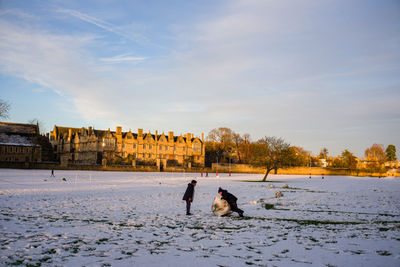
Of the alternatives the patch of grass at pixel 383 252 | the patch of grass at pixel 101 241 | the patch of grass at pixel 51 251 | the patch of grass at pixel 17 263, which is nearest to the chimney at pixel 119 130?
the patch of grass at pixel 101 241

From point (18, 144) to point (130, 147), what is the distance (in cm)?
2973

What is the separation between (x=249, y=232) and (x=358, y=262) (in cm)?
406

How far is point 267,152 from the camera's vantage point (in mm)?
49531

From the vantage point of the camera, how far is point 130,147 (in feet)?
323

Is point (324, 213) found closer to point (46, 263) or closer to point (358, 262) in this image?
point (358, 262)

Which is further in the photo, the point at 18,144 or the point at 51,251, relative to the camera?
the point at 18,144

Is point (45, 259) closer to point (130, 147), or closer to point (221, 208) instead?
point (221, 208)

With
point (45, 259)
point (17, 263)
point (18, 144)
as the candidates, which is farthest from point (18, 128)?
point (17, 263)

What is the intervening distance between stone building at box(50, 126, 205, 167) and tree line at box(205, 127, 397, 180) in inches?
226

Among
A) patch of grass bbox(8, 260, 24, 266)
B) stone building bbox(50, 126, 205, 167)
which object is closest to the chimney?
stone building bbox(50, 126, 205, 167)

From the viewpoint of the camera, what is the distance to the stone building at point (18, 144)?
79.9 metres

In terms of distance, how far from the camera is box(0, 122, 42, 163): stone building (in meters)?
79.9

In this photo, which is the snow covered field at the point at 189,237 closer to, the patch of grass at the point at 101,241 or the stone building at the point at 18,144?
the patch of grass at the point at 101,241

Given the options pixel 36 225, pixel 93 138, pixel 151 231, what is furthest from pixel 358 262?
pixel 93 138
